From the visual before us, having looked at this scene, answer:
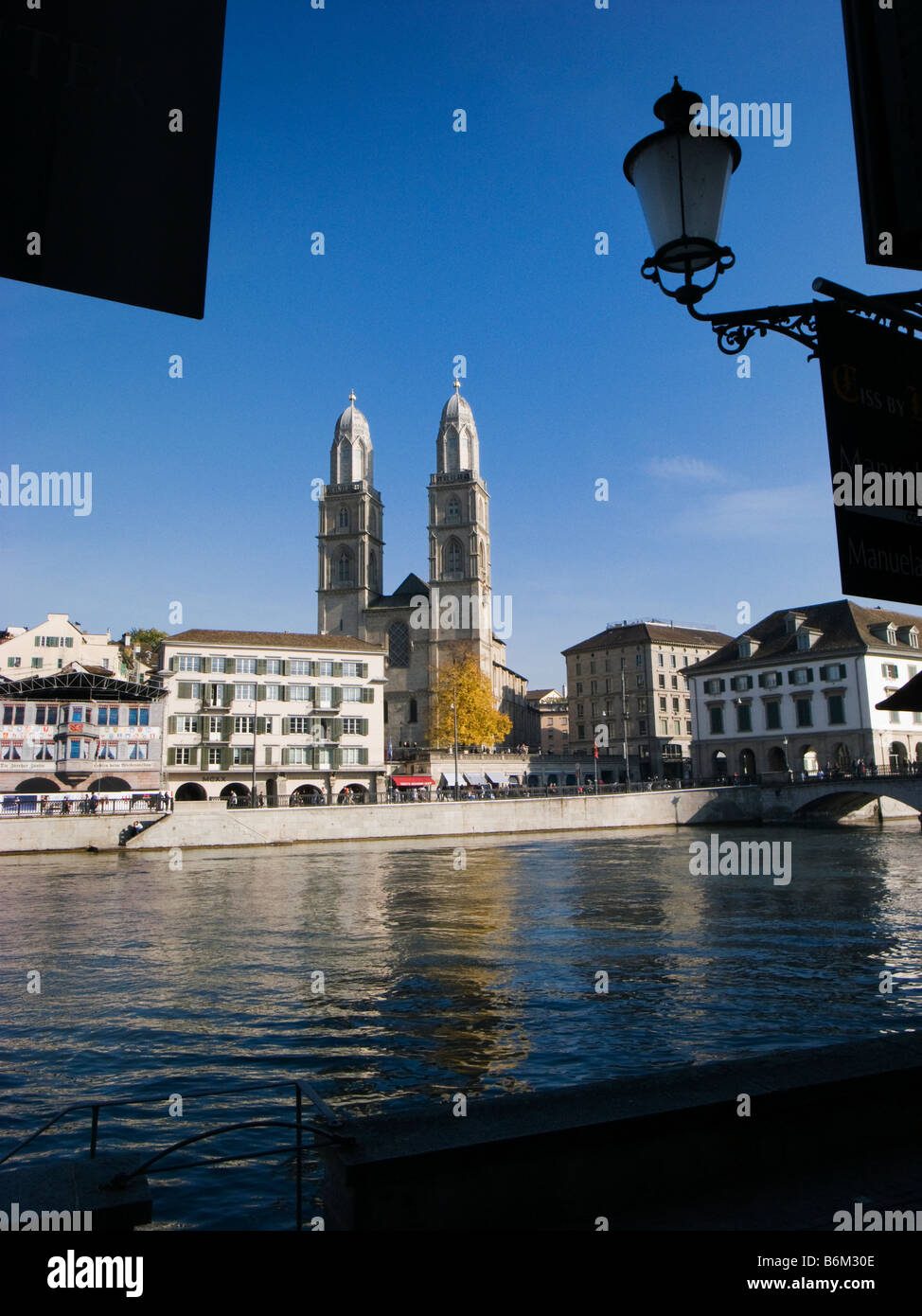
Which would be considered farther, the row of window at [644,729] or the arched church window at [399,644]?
the arched church window at [399,644]

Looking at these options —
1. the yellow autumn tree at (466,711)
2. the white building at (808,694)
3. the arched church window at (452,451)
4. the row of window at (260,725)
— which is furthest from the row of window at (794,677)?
the arched church window at (452,451)

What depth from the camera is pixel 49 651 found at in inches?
2635

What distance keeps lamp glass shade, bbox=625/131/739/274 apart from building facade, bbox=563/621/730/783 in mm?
91860

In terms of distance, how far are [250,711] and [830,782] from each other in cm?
3981

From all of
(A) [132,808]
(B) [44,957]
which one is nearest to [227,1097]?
(B) [44,957]

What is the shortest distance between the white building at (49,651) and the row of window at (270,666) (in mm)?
6407

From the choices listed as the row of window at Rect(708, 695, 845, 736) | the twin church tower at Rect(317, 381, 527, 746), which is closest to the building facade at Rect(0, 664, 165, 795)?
the twin church tower at Rect(317, 381, 527, 746)

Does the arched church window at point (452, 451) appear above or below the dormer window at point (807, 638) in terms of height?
above

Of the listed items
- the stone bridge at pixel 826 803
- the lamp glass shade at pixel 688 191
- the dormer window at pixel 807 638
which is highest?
the dormer window at pixel 807 638

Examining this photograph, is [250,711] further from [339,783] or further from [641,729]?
[641,729]

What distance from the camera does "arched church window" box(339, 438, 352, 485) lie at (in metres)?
108
